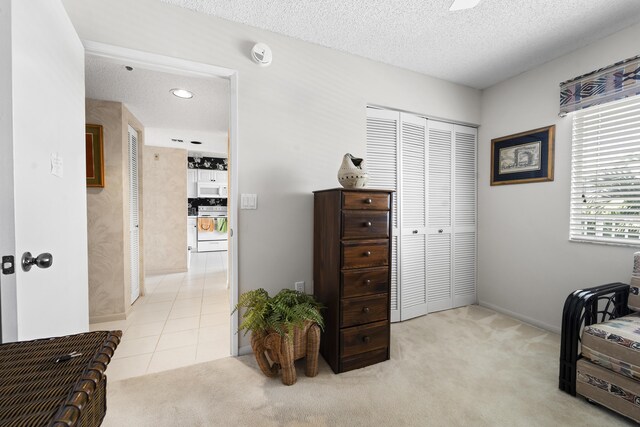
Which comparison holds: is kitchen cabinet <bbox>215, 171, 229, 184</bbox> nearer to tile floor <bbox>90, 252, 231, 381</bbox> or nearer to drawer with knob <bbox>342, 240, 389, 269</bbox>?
tile floor <bbox>90, 252, 231, 381</bbox>

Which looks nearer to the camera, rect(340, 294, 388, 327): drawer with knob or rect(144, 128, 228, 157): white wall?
rect(340, 294, 388, 327): drawer with knob

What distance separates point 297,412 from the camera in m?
1.51

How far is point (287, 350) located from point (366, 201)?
1134mm

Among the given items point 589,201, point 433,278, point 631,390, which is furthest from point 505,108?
point 631,390

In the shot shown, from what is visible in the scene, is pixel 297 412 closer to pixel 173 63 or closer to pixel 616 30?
pixel 173 63

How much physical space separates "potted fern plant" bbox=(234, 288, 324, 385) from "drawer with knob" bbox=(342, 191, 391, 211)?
77cm

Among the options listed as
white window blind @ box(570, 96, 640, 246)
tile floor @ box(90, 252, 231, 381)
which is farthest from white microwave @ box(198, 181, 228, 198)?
white window blind @ box(570, 96, 640, 246)

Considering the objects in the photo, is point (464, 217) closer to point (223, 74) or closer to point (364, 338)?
point (364, 338)

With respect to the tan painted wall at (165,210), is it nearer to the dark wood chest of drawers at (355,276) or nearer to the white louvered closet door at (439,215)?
the dark wood chest of drawers at (355,276)

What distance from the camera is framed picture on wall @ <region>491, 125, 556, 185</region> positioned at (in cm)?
256

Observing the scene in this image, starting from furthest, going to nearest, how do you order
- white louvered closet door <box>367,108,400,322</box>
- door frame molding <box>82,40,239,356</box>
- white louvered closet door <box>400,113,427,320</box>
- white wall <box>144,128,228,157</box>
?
white wall <box>144,128,228,157</box>
white louvered closet door <box>400,113,427,320</box>
white louvered closet door <box>367,108,400,322</box>
door frame molding <box>82,40,239,356</box>

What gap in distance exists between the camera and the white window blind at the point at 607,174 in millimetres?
2070

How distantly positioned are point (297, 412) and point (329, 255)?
964mm

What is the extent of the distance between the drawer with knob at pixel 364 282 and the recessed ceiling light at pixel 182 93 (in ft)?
7.98
